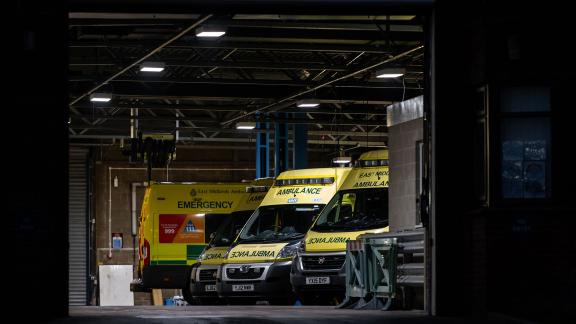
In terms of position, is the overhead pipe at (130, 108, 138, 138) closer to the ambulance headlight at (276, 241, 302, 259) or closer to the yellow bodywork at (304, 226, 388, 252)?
the ambulance headlight at (276, 241, 302, 259)

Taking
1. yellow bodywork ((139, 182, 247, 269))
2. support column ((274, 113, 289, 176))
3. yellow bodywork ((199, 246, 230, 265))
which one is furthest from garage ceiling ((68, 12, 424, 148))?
yellow bodywork ((199, 246, 230, 265))

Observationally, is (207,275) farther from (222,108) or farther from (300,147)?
(222,108)

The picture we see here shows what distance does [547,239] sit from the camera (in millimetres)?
16109

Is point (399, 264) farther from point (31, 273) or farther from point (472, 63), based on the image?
point (31, 273)

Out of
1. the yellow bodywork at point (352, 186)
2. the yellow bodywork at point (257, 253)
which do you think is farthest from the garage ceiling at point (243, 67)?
the yellow bodywork at point (257, 253)

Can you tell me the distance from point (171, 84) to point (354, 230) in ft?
40.4

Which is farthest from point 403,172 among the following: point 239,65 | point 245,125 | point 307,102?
point 245,125

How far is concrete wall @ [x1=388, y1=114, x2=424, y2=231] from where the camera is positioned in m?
21.6

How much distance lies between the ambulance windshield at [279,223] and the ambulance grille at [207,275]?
2.07 metres

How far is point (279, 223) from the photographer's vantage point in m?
27.3

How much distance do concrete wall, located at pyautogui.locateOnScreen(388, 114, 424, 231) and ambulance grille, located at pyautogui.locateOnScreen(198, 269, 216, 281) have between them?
7380 millimetres

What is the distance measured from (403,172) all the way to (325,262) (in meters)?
3.22

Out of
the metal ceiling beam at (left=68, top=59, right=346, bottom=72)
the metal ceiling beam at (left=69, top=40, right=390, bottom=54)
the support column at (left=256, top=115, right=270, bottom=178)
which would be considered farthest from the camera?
the support column at (left=256, top=115, right=270, bottom=178)

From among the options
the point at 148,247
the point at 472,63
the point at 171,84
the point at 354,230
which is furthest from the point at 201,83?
the point at 472,63
